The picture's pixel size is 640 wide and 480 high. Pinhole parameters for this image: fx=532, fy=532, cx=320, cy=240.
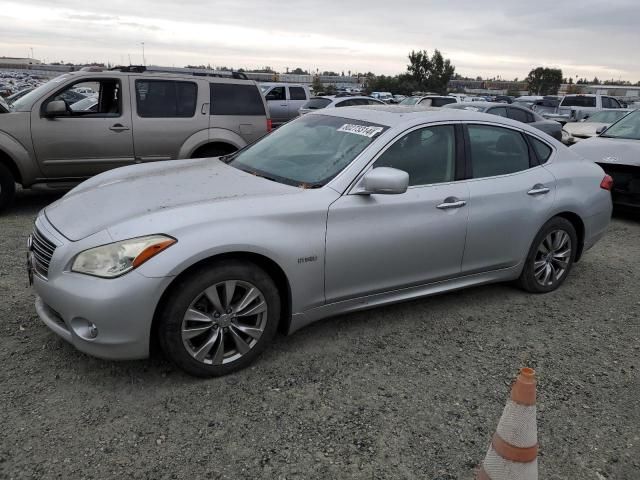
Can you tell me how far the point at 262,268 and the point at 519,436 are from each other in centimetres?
168

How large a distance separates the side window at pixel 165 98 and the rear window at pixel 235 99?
11.5 inches

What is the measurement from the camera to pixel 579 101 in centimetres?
2183

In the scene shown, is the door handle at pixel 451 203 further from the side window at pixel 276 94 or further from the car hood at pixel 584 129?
the side window at pixel 276 94

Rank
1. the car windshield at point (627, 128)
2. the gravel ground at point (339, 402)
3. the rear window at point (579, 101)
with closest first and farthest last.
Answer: the gravel ground at point (339, 402), the car windshield at point (627, 128), the rear window at point (579, 101)

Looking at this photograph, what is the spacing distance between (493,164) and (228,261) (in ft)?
7.83

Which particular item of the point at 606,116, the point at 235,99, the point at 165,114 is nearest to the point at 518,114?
the point at 606,116

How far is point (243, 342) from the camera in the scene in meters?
3.19

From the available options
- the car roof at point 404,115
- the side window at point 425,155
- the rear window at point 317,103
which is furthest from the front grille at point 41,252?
the rear window at point 317,103

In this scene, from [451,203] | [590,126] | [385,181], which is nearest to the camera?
[385,181]

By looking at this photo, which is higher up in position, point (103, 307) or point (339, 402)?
point (103, 307)

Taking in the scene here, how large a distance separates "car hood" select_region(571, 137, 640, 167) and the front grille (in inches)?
271

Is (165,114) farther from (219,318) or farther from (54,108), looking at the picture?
(219,318)

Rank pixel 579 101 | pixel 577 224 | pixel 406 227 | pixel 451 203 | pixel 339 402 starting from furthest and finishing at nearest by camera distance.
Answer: pixel 579 101
pixel 577 224
pixel 451 203
pixel 406 227
pixel 339 402

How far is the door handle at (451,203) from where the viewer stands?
383 centimetres
